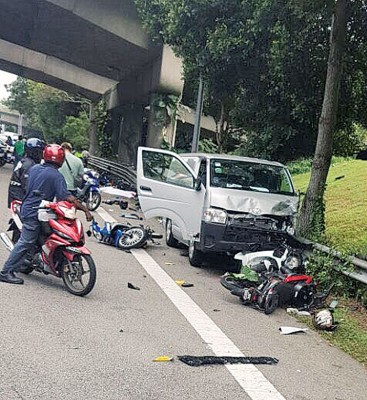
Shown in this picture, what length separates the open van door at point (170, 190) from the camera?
9781mm

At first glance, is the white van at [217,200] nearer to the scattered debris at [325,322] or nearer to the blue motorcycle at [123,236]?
the blue motorcycle at [123,236]

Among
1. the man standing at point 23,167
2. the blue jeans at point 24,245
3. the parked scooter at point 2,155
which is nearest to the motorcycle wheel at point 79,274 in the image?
the blue jeans at point 24,245

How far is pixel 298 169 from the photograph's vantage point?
1022 inches

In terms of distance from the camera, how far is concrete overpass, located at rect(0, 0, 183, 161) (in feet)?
74.9

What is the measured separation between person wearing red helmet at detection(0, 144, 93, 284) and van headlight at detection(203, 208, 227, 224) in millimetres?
2553

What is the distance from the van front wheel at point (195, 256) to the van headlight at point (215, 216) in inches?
27.0

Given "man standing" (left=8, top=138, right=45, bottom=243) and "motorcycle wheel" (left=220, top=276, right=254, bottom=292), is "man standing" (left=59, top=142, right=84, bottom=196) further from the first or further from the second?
"motorcycle wheel" (left=220, top=276, right=254, bottom=292)

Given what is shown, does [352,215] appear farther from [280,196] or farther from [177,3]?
[177,3]

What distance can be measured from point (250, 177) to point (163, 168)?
1611mm

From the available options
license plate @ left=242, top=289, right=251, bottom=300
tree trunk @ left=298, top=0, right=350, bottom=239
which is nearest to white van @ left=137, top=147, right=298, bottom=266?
tree trunk @ left=298, top=0, right=350, bottom=239

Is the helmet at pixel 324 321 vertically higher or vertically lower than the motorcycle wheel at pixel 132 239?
lower

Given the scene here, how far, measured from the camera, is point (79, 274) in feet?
22.8

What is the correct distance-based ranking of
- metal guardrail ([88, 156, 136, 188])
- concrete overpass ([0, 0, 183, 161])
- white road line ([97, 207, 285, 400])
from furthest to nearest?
concrete overpass ([0, 0, 183, 161])
metal guardrail ([88, 156, 136, 188])
white road line ([97, 207, 285, 400])

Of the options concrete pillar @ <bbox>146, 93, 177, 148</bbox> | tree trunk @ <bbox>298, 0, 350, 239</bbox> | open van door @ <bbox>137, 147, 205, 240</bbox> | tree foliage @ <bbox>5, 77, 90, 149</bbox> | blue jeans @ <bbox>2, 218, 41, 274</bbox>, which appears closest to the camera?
blue jeans @ <bbox>2, 218, 41, 274</bbox>
